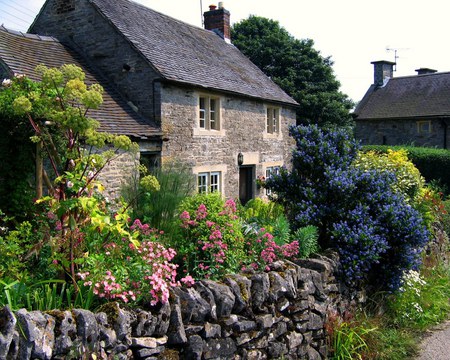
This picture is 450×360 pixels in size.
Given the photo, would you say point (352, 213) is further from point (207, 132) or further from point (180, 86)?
point (207, 132)

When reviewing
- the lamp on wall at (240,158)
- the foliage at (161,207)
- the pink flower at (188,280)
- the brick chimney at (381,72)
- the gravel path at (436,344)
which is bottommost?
the gravel path at (436,344)

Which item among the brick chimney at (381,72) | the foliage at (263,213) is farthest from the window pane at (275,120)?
the brick chimney at (381,72)

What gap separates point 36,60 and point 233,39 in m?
22.5

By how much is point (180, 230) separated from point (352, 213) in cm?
283

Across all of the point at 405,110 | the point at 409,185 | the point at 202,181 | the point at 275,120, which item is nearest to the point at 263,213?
the point at 409,185

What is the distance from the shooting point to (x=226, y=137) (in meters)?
16.3

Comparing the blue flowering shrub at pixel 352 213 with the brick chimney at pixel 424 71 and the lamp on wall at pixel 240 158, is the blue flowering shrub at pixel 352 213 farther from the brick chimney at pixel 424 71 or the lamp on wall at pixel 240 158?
the brick chimney at pixel 424 71

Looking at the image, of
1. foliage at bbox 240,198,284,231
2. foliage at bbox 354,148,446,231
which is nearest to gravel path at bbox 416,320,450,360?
foliage at bbox 240,198,284,231

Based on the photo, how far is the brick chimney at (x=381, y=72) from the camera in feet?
112

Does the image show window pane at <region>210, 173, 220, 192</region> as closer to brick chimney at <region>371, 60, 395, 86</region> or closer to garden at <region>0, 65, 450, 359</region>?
garden at <region>0, 65, 450, 359</region>

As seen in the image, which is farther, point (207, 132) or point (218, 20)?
point (218, 20)

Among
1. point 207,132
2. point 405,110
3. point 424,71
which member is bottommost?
point 207,132

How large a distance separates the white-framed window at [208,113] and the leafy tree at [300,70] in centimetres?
1495

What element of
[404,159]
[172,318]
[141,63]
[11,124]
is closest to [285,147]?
[404,159]
